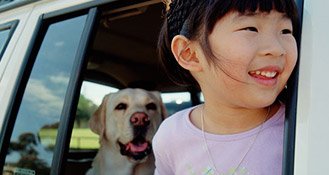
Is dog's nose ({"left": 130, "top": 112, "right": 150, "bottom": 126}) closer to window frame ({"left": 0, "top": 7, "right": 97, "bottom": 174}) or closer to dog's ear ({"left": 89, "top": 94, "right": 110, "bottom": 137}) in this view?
dog's ear ({"left": 89, "top": 94, "right": 110, "bottom": 137})

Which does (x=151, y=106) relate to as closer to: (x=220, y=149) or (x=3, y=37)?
(x=3, y=37)

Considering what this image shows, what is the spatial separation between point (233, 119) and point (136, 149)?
1710mm

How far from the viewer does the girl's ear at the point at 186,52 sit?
1296mm

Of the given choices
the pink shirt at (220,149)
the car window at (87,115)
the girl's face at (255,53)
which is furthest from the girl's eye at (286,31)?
the car window at (87,115)

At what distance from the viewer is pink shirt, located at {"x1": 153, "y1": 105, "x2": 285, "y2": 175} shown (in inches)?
46.1

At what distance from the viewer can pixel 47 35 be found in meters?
2.21

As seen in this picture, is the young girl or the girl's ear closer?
the young girl

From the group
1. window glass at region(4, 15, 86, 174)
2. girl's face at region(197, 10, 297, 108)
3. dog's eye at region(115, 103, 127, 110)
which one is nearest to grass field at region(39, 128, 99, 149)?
dog's eye at region(115, 103, 127, 110)

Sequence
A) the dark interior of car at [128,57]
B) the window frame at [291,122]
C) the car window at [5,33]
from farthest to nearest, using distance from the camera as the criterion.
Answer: the dark interior of car at [128,57] < the car window at [5,33] < the window frame at [291,122]

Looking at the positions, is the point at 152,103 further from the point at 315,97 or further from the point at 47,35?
the point at 315,97

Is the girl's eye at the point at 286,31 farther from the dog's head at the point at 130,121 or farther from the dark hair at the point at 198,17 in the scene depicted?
the dog's head at the point at 130,121

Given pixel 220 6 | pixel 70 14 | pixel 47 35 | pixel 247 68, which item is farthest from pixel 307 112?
pixel 47 35

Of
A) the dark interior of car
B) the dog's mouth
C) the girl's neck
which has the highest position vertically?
the dark interior of car

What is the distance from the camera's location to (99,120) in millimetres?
3070
